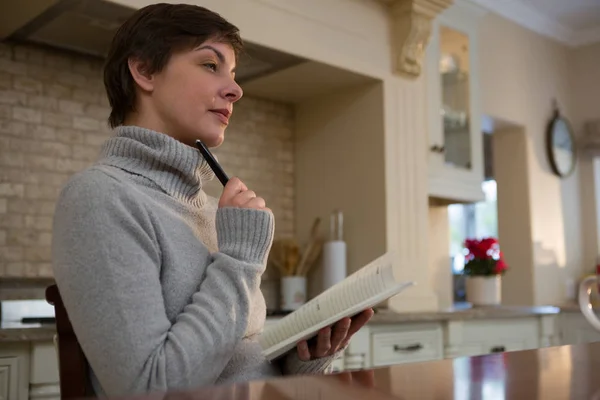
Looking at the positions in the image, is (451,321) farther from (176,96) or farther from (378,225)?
(176,96)

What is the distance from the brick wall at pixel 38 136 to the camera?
2.24 m

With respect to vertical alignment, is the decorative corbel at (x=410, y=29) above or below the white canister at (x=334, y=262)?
above

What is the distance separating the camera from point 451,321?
281 cm

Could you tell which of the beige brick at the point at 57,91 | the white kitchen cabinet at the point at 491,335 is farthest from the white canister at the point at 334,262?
the beige brick at the point at 57,91

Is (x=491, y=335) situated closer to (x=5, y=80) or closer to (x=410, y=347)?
(x=410, y=347)

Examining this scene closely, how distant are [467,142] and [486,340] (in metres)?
1.01

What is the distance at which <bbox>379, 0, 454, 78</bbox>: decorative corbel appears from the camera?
2.89 meters

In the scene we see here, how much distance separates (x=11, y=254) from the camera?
2221mm

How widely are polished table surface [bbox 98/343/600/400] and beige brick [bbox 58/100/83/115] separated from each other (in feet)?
6.42

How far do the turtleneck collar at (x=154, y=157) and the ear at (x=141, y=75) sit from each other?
79 millimetres

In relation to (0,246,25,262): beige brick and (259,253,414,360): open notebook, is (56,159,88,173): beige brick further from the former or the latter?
(259,253,414,360): open notebook

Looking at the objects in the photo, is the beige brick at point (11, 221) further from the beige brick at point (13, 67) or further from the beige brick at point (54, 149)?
the beige brick at point (13, 67)

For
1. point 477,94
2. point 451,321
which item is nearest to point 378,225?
point 451,321

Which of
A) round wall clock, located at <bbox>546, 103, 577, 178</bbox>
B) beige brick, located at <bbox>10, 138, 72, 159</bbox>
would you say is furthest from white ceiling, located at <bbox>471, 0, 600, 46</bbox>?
beige brick, located at <bbox>10, 138, 72, 159</bbox>
